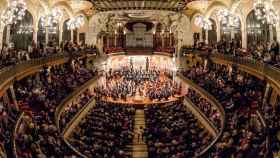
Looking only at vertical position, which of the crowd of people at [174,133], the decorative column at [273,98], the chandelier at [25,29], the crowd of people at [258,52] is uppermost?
the chandelier at [25,29]

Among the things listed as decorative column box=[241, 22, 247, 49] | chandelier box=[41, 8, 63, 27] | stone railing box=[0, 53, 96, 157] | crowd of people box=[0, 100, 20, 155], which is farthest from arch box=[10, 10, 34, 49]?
decorative column box=[241, 22, 247, 49]

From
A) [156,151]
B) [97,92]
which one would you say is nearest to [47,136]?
[156,151]

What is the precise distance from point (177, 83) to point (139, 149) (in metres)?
16.0

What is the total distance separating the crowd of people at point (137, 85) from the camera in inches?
1150

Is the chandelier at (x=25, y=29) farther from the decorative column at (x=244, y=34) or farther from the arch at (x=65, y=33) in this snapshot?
the decorative column at (x=244, y=34)

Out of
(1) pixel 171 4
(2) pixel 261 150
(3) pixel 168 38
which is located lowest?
(2) pixel 261 150

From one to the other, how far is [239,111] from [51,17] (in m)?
15.5

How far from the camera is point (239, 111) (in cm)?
1702

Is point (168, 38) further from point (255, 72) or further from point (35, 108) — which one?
point (35, 108)

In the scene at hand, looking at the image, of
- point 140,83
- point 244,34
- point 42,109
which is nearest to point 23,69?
point 42,109

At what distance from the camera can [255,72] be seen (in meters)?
18.9

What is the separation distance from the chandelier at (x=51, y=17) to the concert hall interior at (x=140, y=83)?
0.50 feet

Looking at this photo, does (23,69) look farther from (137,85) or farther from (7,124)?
(137,85)

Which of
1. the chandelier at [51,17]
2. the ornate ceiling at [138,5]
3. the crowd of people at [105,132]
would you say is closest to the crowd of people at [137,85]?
the crowd of people at [105,132]
